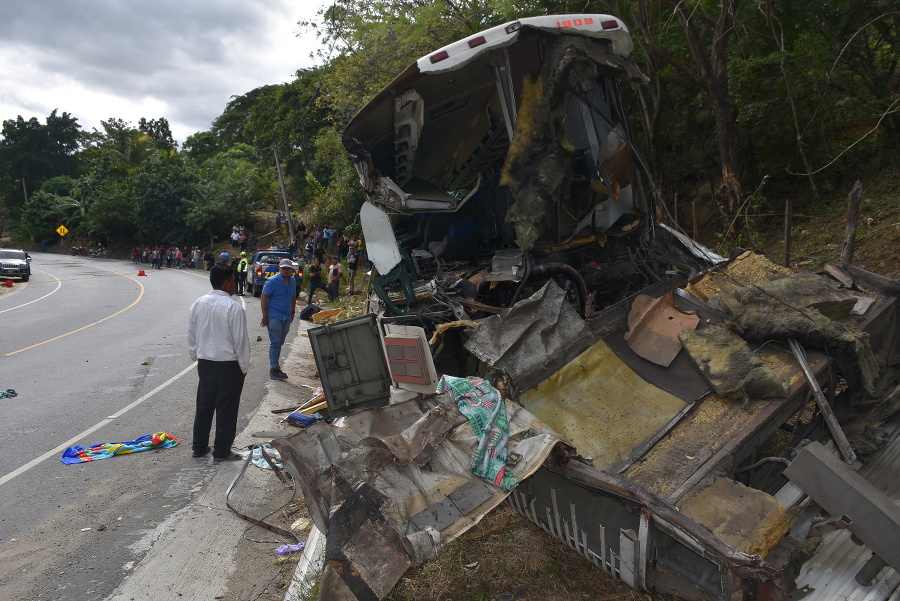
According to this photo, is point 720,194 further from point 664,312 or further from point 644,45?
point 664,312

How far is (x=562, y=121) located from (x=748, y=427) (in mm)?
2389

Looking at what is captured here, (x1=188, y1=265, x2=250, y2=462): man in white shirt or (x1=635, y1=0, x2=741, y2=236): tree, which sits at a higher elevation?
(x1=635, y1=0, x2=741, y2=236): tree

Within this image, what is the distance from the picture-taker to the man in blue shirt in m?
7.27

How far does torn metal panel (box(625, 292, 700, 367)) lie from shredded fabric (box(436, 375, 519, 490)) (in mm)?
1102

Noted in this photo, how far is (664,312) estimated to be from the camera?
3760 mm

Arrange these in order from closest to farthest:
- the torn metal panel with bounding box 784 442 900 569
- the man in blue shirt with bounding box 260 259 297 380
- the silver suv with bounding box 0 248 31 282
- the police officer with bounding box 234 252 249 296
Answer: the torn metal panel with bounding box 784 442 900 569
the man in blue shirt with bounding box 260 259 297 380
the police officer with bounding box 234 252 249 296
the silver suv with bounding box 0 248 31 282

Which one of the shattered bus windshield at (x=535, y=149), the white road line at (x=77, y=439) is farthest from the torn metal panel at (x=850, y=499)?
the white road line at (x=77, y=439)

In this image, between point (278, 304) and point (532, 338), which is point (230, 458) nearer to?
point (278, 304)

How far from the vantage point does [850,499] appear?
2320 millimetres

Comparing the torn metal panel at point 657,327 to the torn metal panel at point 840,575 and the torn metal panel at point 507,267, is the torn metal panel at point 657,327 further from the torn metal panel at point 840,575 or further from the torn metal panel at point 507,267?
→ the torn metal panel at point 840,575

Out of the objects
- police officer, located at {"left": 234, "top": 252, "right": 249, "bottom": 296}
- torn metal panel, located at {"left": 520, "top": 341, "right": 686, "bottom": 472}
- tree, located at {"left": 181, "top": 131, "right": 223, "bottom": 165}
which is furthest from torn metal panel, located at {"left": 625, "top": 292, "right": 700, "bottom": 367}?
tree, located at {"left": 181, "top": 131, "right": 223, "bottom": 165}

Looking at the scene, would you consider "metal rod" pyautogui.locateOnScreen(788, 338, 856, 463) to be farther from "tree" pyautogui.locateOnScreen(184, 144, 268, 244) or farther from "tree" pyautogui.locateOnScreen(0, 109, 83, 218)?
"tree" pyautogui.locateOnScreen(0, 109, 83, 218)

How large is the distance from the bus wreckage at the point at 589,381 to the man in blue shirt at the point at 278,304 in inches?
98.2

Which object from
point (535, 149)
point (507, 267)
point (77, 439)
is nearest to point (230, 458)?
point (77, 439)
